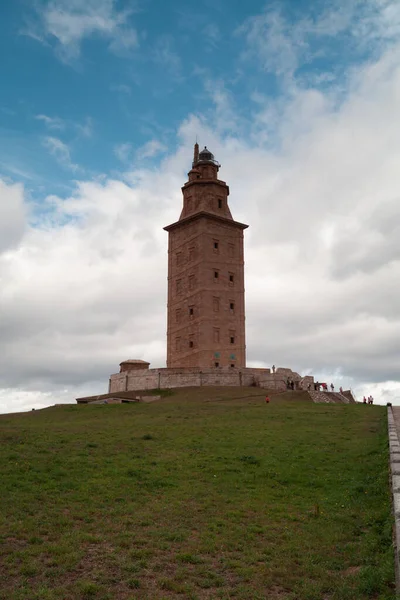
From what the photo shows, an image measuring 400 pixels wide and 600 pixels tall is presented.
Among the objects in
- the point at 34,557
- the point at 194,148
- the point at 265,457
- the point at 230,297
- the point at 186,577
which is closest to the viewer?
the point at 186,577

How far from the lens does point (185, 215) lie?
68438 millimetres

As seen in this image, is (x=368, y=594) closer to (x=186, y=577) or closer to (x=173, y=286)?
(x=186, y=577)

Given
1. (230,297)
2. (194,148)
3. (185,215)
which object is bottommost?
(230,297)

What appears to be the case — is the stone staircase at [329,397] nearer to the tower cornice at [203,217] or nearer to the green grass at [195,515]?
the tower cornice at [203,217]

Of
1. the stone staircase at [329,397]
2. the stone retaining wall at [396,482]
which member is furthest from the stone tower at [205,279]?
the stone retaining wall at [396,482]

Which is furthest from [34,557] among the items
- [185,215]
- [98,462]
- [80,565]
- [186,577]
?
[185,215]

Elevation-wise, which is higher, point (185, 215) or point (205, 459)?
point (185, 215)

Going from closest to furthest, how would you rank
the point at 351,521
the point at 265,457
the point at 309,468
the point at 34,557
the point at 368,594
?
the point at 368,594 → the point at 34,557 → the point at 351,521 → the point at 309,468 → the point at 265,457

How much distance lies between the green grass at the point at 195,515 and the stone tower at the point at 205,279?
33.7 meters

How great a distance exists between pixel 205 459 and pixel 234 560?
10189 mm

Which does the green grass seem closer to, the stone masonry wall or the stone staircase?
the stone staircase

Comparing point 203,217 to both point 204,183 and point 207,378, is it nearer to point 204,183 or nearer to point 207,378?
point 204,183

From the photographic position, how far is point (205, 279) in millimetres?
63469

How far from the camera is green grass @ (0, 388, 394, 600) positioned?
10.2 metres
